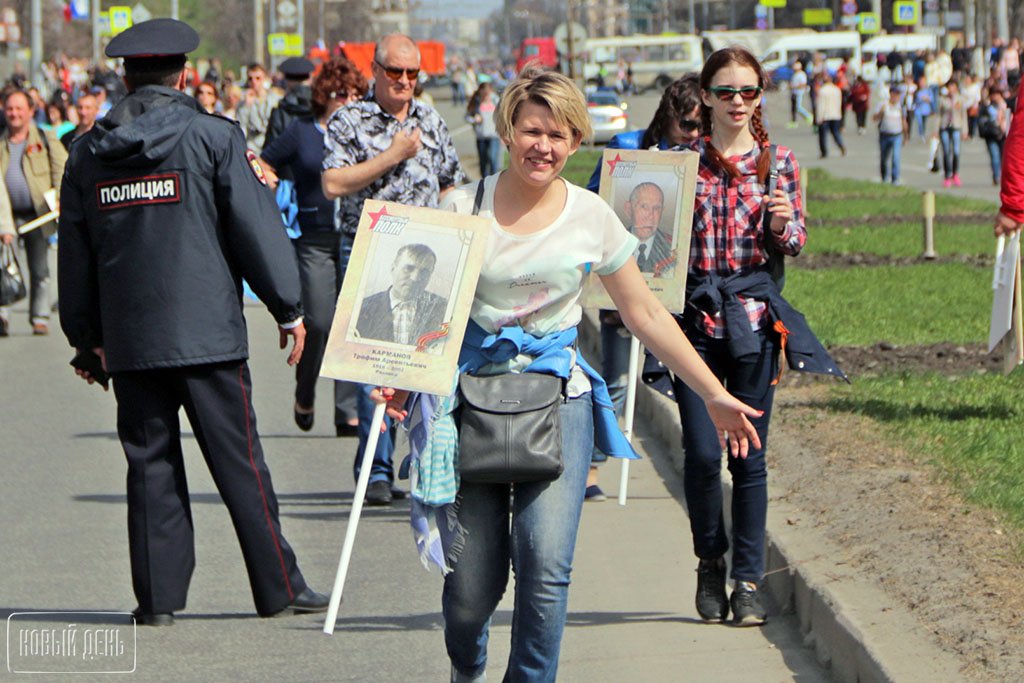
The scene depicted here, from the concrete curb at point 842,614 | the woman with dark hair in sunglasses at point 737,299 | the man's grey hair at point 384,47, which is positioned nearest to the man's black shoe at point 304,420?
the man's grey hair at point 384,47

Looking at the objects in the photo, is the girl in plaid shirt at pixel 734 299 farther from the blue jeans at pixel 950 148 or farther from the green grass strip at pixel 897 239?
the blue jeans at pixel 950 148

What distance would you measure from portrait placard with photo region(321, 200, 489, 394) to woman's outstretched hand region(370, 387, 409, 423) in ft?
0.21

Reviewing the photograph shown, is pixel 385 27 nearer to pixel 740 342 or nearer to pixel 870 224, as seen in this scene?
pixel 870 224

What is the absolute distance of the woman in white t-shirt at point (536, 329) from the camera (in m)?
4.64

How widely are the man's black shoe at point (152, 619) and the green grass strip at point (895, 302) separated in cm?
664

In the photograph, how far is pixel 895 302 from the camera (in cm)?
1462

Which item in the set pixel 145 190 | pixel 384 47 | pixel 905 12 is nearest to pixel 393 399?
pixel 145 190

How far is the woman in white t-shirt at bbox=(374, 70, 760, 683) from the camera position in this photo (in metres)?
4.64

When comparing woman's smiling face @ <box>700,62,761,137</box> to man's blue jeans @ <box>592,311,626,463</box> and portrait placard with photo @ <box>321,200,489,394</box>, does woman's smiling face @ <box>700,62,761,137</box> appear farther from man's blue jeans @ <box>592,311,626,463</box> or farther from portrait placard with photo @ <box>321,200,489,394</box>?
man's blue jeans @ <box>592,311,626,463</box>

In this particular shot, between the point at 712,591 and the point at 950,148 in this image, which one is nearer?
the point at 712,591

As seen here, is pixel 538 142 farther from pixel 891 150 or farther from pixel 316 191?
pixel 891 150

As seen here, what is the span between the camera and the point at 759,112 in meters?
6.46

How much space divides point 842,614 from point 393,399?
178cm

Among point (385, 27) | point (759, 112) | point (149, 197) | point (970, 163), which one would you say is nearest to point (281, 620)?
point (149, 197)
